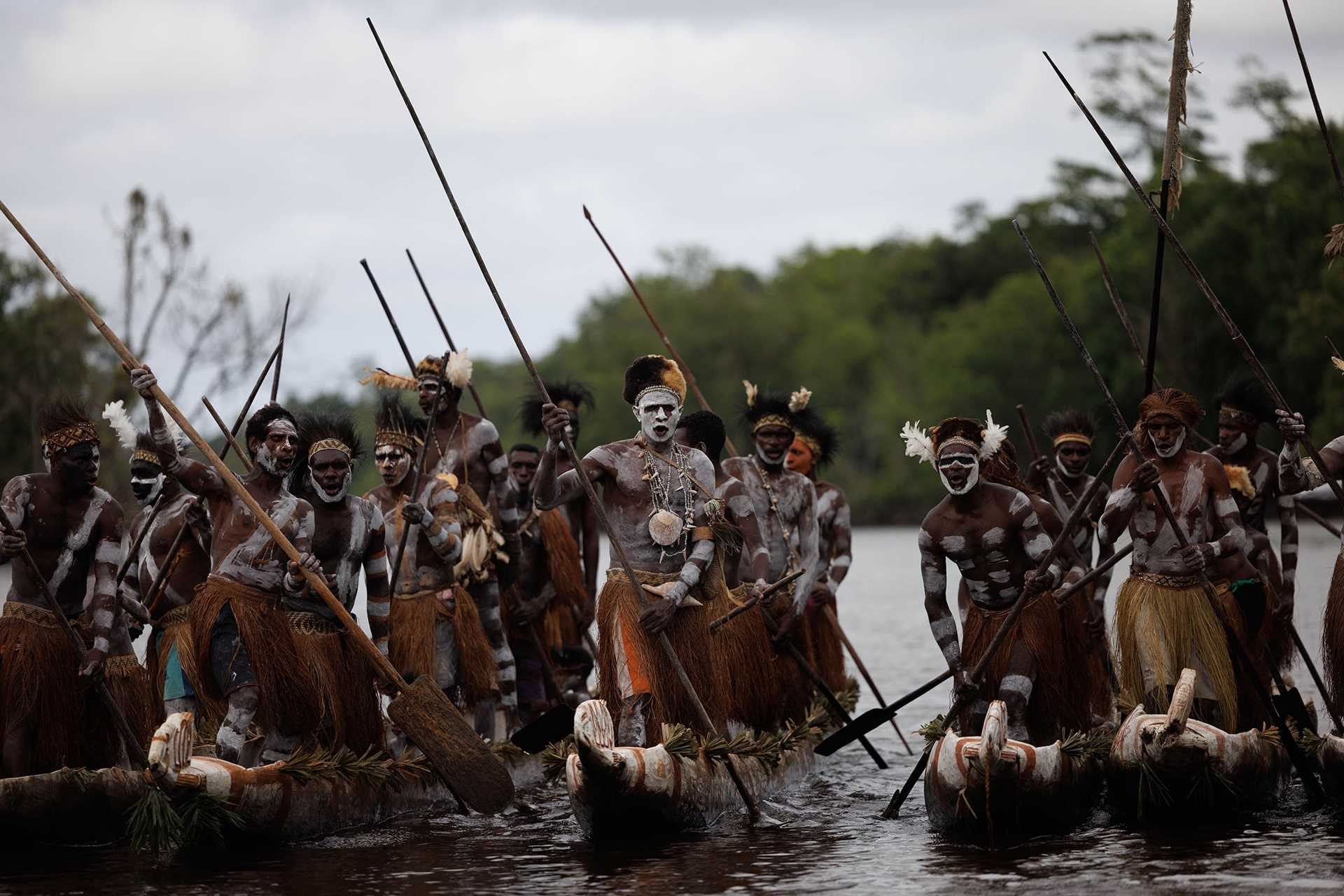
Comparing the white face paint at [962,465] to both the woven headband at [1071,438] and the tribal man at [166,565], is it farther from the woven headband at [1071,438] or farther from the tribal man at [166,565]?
the tribal man at [166,565]

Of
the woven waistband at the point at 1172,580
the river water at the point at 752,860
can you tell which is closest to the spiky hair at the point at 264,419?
the river water at the point at 752,860

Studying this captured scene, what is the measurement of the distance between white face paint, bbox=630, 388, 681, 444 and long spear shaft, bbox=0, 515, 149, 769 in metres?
3.04

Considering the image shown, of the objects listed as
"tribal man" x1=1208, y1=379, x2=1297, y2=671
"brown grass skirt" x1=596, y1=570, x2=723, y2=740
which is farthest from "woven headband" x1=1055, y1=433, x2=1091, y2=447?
"brown grass skirt" x1=596, y1=570, x2=723, y2=740

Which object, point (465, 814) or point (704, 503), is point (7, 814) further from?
point (704, 503)

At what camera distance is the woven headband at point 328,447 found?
9758mm

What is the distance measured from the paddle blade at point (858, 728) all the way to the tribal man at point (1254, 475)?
236cm

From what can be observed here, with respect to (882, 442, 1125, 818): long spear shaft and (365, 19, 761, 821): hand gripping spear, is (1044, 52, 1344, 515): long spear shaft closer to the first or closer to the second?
(882, 442, 1125, 818): long spear shaft

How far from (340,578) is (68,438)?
1568 mm

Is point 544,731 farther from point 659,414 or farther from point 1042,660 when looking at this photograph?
point 1042,660

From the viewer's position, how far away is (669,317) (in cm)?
7275

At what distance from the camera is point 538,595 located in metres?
12.8

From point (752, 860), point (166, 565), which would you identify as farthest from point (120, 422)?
point (752, 860)

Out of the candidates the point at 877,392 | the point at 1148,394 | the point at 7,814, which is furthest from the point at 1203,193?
the point at 7,814

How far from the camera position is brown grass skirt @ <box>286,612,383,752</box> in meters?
9.46
